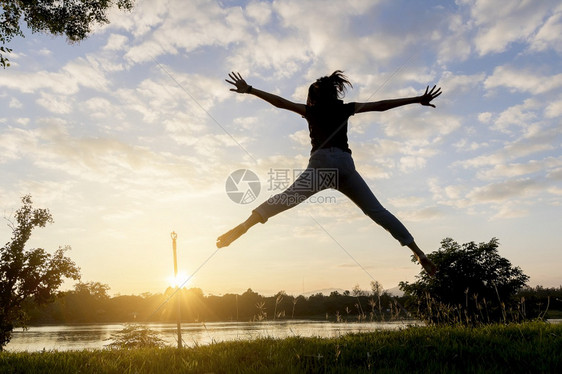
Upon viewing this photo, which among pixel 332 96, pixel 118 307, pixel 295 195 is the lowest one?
pixel 118 307

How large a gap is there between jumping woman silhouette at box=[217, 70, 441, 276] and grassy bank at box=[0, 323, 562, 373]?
117 centimetres

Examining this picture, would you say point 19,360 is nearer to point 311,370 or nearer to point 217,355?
point 217,355

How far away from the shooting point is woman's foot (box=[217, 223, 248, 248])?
4.09m

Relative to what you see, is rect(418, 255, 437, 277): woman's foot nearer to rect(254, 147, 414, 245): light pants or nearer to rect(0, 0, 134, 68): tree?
rect(254, 147, 414, 245): light pants

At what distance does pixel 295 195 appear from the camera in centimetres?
405

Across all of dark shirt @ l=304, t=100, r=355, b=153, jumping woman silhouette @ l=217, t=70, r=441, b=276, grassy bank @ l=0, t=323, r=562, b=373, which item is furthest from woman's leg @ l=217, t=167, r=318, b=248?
grassy bank @ l=0, t=323, r=562, b=373

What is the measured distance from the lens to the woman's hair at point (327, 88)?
443 cm

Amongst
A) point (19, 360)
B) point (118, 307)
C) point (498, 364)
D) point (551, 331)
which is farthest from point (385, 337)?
point (118, 307)

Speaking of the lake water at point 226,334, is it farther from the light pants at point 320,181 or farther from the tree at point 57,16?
the tree at point 57,16

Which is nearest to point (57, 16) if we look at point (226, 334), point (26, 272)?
point (226, 334)

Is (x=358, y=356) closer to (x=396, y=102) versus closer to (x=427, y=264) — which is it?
(x=427, y=264)

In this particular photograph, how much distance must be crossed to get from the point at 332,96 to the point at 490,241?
217 feet

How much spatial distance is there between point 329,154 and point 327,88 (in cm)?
93

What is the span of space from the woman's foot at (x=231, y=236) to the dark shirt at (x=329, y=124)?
1138 millimetres
